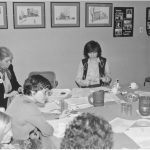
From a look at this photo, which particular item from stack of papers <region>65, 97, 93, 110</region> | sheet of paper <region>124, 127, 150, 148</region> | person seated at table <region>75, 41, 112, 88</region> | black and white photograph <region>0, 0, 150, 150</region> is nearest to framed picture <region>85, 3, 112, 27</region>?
black and white photograph <region>0, 0, 150, 150</region>

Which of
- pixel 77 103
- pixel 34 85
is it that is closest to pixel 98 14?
pixel 77 103

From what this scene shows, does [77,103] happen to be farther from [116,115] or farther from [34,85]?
[34,85]

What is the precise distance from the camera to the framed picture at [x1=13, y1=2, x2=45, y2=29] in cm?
446

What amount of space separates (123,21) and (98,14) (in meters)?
0.47

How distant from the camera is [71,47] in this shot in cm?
479

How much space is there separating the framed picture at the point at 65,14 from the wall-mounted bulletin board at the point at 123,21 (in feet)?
2.20

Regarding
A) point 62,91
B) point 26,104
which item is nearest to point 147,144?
point 26,104

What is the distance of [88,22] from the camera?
4781mm

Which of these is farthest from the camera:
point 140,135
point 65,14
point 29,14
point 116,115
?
point 65,14

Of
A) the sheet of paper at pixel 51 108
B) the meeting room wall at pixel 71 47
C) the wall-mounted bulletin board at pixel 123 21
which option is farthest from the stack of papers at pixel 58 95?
the wall-mounted bulletin board at pixel 123 21

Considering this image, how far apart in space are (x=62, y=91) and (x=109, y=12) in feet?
7.42

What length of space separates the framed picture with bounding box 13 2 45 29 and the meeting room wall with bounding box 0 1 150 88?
0.21 feet

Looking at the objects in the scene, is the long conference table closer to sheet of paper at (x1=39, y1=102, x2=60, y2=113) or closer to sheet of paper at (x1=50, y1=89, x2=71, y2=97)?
sheet of paper at (x1=39, y1=102, x2=60, y2=113)

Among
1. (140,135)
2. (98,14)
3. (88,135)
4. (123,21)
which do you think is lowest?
(140,135)
